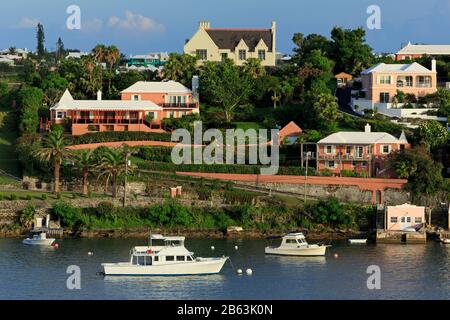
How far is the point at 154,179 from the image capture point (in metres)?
92.8

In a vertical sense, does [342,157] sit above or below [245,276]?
above

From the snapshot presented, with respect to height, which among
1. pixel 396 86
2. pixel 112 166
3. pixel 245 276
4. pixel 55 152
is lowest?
pixel 245 276

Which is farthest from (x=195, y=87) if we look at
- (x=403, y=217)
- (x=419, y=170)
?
(x=403, y=217)

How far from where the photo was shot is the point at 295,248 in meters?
78.9

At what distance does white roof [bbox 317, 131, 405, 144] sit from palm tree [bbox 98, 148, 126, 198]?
631 inches

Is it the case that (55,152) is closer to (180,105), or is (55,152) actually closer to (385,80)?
(180,105)

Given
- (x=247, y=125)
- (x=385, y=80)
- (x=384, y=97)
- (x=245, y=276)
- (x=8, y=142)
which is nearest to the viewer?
(x=245, y=276)

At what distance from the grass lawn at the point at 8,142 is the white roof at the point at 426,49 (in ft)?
129

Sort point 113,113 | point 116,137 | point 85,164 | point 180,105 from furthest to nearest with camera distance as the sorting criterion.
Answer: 1. point 180,105
2. point 113,113
3. point 116,137
4. point 85,164

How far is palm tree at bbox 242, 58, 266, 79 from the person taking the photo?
11531 centimetres

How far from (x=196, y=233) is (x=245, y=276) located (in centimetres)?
1622

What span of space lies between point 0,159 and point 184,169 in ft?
48.9
